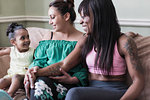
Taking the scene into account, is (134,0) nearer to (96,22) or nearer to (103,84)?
(96,22)

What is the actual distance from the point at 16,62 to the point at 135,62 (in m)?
1.04

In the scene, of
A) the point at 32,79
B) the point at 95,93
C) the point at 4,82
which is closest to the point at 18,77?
the point at 4,82

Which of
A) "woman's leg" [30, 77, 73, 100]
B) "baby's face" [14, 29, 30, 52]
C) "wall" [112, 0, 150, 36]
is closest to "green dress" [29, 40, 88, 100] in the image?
"woman's leg" [30, 77, 73, 100]

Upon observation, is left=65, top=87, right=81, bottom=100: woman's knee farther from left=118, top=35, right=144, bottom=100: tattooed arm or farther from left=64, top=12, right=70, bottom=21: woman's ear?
left=64, top=12, right=70, bottom=21: woman's ear

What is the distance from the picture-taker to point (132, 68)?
1.54m

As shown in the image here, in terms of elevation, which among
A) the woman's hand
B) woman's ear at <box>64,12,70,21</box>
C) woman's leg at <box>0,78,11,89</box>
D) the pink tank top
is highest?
woman's ear at <box>64,12,70,21</box>

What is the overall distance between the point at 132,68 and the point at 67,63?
0.51 metres

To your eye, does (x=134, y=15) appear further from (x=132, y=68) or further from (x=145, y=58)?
(x=132, y=68)

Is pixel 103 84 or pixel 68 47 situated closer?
pixel 103 84

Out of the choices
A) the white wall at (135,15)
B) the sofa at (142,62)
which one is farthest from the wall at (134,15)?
the sofa at (142,62)

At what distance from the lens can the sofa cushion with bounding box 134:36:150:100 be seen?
1715mm

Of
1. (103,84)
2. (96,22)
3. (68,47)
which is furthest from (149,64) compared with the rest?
(68,47)

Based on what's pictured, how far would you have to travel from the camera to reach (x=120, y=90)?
1.60 m

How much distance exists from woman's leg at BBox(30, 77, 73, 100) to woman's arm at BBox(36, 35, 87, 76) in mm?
84
